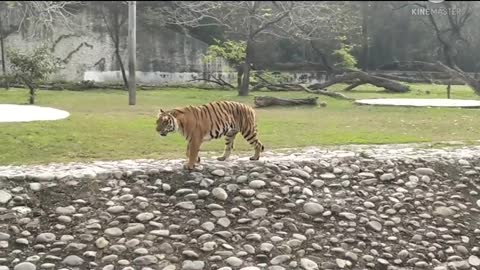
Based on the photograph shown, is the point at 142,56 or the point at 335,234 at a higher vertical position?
the point at 142,56

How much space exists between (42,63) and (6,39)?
8.49m

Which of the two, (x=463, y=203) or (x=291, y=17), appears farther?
(x=291, y=17)

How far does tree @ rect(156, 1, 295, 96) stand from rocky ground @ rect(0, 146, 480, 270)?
47.2ft

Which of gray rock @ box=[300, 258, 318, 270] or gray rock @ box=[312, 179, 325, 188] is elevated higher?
gray rock @ box=[312, 179, 325, 188]

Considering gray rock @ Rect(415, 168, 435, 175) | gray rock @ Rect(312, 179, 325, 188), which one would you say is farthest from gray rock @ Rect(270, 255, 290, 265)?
gray rock @ Rect(415, 168, 435, 175)

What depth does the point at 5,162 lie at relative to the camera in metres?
7.77

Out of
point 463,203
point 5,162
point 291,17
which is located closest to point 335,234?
point 463,203

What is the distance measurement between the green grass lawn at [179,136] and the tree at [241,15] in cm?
656

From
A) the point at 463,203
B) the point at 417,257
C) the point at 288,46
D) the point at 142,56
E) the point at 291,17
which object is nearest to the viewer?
the point at 417,257

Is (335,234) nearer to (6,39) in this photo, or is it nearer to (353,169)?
(353,169)

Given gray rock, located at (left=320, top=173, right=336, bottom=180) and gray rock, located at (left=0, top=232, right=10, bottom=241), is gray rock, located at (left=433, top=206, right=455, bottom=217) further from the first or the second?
gray rock, located at (left=0, top=232, right=10, bottom=241)

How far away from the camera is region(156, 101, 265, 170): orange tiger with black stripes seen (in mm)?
6598

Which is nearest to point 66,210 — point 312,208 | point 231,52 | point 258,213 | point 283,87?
point 258,213

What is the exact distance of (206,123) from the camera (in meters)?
6.82
